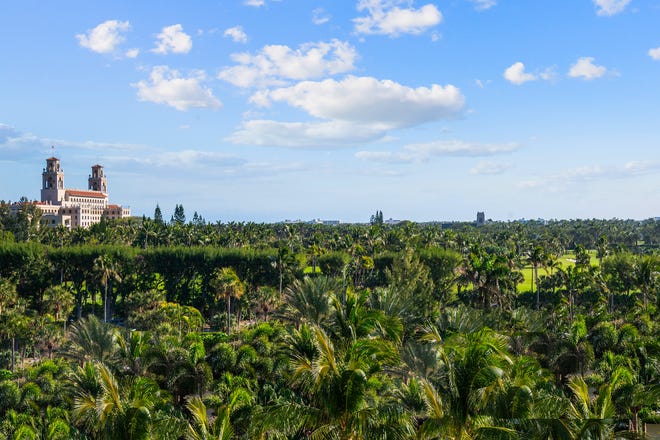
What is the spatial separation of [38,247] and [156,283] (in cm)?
1582

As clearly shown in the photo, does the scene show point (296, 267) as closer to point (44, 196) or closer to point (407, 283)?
point (407, 283)

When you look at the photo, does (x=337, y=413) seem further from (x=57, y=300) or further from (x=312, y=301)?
(x=57, y=300)

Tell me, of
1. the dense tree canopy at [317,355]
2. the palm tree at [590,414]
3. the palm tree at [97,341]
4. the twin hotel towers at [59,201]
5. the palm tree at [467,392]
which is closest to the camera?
the palm tree at [590,414]

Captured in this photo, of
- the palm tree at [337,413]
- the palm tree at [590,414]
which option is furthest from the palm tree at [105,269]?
the palm tree at [590,414]

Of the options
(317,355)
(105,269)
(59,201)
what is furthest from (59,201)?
(317,355)

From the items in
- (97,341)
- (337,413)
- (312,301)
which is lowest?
(97,341)

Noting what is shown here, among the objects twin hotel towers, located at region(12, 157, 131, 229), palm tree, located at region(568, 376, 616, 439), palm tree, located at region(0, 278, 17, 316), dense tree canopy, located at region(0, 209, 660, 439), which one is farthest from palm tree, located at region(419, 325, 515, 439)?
twin hotel towers, located at region(12, 157, 131, 229)

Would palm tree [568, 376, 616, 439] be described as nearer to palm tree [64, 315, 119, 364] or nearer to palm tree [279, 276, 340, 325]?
palm tree [279, 276, 340, 325]

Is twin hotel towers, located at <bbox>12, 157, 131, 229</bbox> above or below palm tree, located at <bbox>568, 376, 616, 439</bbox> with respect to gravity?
above

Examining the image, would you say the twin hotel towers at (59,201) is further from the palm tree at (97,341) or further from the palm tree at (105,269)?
the palm tree at (97,341)

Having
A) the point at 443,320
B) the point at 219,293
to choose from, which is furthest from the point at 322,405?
the point at 219,293

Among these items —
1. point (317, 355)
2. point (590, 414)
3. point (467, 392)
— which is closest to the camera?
point (467, 392)

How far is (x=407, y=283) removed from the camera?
51531mm

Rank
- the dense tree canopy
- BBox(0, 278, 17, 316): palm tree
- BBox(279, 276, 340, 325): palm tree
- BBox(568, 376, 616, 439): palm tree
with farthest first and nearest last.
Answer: BBox(0, 278, 17, 316): palm tree → BBox(279, 276, 340, 325): palm tree → the dense tree canopy → BBox(568, 376, 616, 439): palm tree
